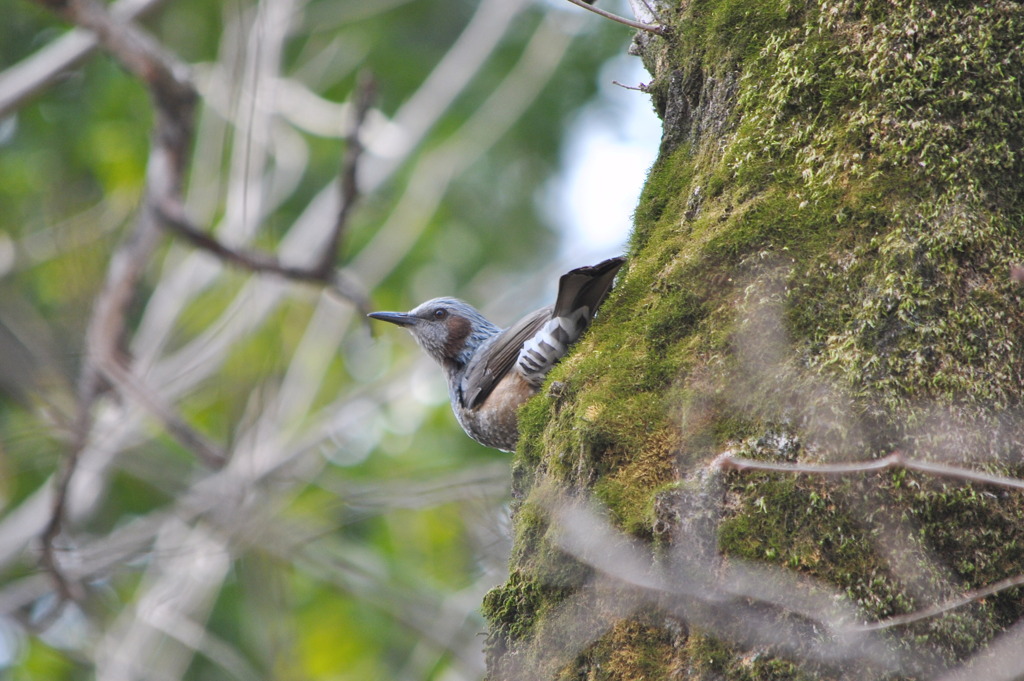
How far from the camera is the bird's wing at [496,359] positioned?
424 cm

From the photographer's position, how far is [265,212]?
954 cm

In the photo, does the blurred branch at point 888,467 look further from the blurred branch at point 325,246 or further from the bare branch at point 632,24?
the blurred branch at point 325,246

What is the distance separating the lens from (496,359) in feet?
15.3

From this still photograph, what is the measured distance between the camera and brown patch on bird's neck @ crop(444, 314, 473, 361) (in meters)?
5.72

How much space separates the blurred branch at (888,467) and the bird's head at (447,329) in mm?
3486

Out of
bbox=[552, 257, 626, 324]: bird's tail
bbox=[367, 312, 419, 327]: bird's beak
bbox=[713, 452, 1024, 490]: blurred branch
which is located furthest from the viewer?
bbox=[367, 312, 419, 327]: bird's beak

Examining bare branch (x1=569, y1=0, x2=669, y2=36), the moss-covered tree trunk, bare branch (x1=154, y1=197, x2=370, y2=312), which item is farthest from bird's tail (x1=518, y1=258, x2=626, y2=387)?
bare branch (x1=154, y1=197, x2=370, y2=312)

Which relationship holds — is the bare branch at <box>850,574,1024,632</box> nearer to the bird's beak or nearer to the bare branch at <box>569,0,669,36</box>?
the bare branch at <box>569,0,669,36</box>

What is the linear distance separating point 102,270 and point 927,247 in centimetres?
493

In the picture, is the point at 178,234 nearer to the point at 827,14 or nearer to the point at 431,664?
the point at 827,14

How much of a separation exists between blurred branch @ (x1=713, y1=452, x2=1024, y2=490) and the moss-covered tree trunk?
27 millimetres

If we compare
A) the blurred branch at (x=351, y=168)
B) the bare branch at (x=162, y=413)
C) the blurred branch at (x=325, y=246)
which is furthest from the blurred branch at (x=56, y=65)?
the bare branch at (x=162, y=413)

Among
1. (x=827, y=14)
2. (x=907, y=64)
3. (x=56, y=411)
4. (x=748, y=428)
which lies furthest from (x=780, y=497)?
(x=56, y=411)

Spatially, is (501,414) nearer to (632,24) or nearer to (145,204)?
(632,24)
